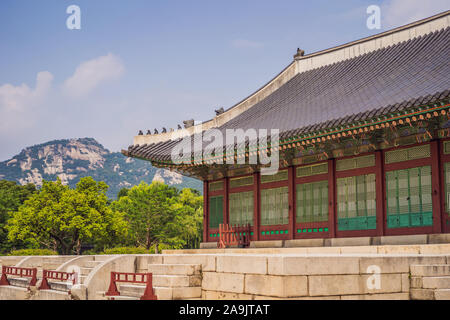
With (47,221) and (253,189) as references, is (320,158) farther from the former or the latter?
(47,221)

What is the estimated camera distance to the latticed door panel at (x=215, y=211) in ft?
85.5

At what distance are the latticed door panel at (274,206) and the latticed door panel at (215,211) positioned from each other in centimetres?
293

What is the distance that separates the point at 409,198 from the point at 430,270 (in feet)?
23.3

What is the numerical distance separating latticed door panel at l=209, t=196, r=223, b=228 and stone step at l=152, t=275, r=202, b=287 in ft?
43.1

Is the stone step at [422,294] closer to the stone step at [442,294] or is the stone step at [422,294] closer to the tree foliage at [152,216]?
the stone step at [442,294]

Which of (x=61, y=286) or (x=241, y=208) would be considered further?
(x=241, y=208)

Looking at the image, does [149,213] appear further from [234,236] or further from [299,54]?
[234,236]

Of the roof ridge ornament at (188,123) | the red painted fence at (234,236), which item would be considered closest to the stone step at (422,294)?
the red painted fence at (234,236)

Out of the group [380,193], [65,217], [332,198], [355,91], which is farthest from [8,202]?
[380,193]

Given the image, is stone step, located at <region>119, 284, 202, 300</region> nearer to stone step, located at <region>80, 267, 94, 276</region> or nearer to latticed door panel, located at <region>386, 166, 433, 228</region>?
stone step, located at <region>80, 267, 94, 276</region>

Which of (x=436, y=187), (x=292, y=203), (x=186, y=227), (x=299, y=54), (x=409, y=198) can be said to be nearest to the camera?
(x=436, y=187)

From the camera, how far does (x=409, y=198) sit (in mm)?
18297

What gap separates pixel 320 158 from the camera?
21.4 metres
